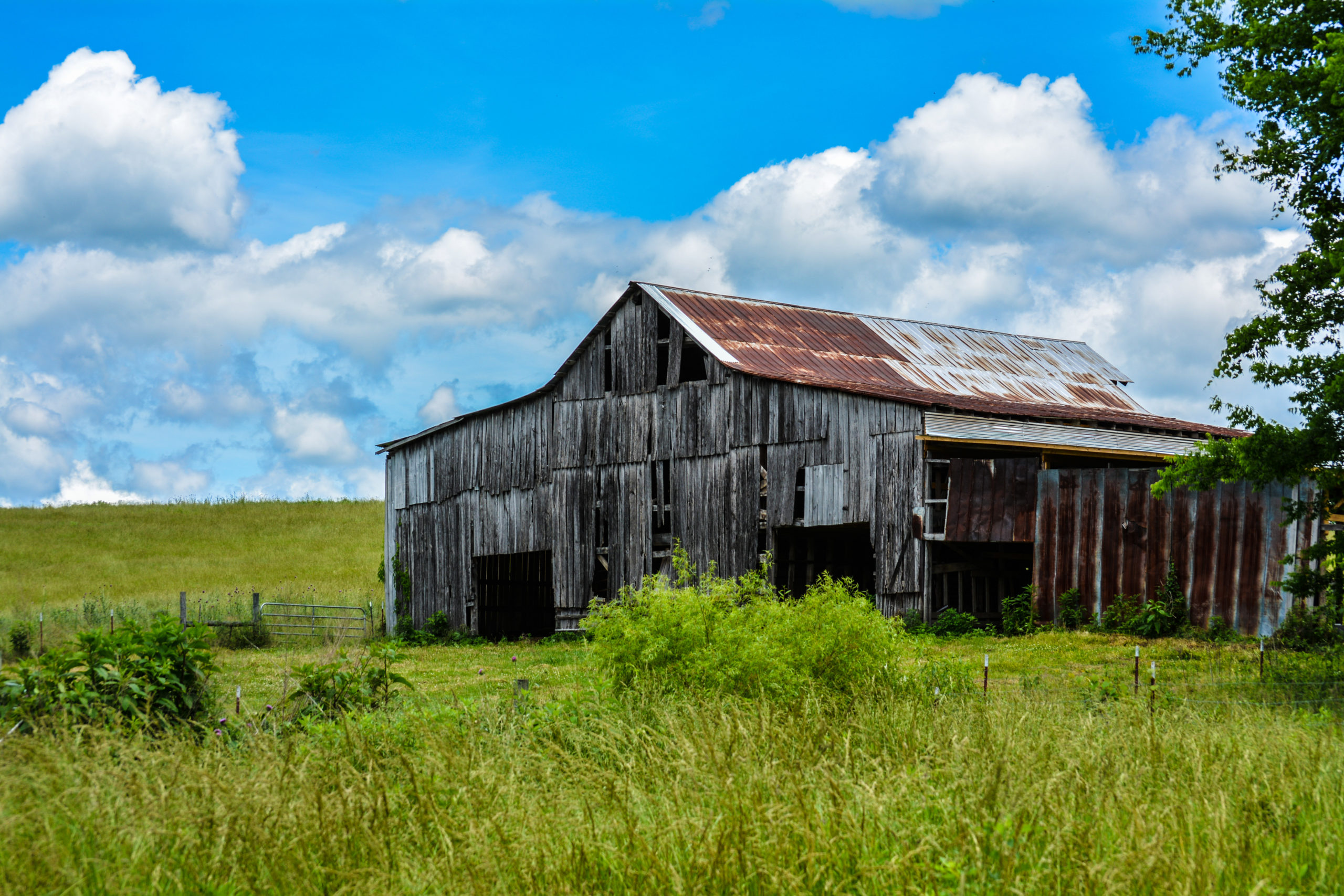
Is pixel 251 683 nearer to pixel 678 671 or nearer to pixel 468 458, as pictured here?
pixel 678 671

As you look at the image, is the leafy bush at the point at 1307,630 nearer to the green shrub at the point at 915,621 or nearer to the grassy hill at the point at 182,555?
the green shrub at the point at 915,621

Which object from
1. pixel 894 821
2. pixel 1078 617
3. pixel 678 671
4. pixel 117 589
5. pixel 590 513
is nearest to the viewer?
pixel 894 821

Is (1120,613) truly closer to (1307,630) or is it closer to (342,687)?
(1307,630)

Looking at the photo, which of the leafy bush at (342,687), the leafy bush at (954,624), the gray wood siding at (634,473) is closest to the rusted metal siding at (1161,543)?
the leafy bush at (954,624)

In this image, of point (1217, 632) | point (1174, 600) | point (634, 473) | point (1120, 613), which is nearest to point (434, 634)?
point (634, 473)

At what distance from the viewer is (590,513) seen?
86.5 ft

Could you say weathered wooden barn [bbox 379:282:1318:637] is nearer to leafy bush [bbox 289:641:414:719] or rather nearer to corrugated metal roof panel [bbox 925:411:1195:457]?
corrugated metal roof panel [bbox 925:411:1195:457]

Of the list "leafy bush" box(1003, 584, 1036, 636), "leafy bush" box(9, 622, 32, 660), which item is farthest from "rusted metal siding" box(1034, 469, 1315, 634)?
"leafy bush" box(9, 622, 32, 660)

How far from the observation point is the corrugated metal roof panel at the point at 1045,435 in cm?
2109

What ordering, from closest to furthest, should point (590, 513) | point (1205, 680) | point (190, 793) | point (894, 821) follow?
point (894, 821) < point (190, 793) < point (1205, 680) < point (590, 513)

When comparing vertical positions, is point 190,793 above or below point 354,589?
above

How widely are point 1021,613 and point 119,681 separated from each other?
639 inches

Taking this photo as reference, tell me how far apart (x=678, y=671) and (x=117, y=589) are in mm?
37716

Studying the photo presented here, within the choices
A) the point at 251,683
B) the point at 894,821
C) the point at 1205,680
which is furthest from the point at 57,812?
the point at 1205,680
